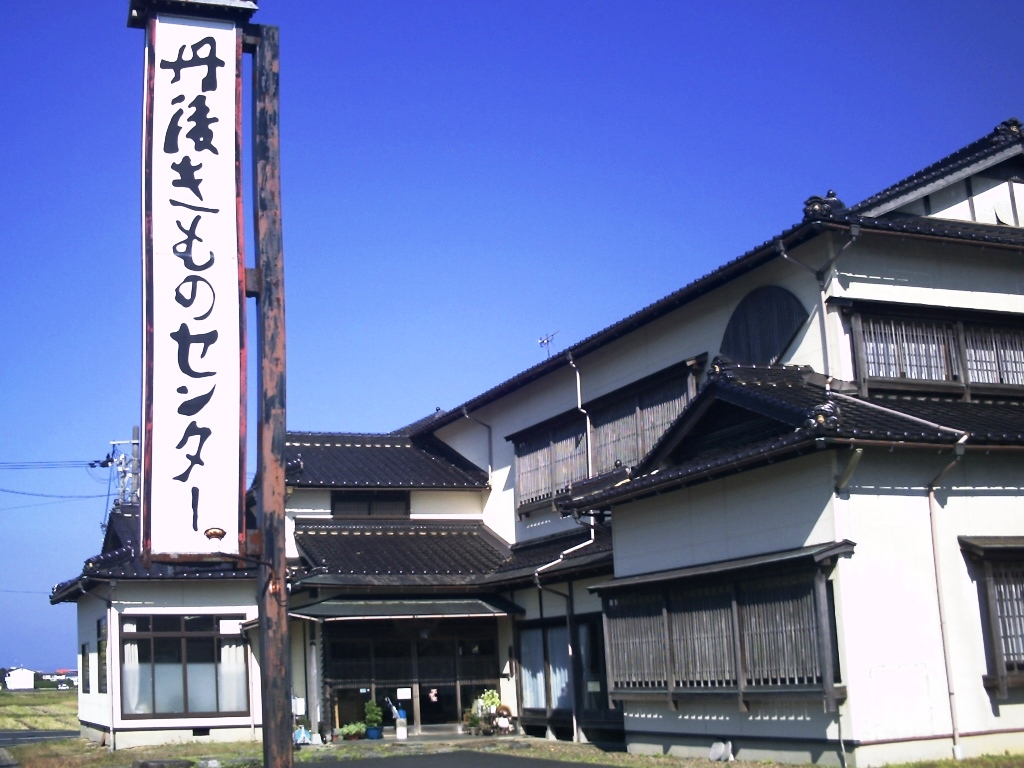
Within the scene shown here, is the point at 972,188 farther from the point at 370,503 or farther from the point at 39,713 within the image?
the point at 39,713

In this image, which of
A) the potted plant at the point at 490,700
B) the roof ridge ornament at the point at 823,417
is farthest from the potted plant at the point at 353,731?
the roof ridge ornament at the point at 823,417

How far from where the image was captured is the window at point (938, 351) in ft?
51.5

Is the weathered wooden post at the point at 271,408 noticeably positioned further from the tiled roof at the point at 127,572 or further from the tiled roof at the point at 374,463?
the tiled roof at the point at 374,463

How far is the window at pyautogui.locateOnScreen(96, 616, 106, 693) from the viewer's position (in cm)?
2484

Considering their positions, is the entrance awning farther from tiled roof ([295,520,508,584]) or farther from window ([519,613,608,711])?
window ([519,613,608,711])

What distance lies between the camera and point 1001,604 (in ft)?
44.7

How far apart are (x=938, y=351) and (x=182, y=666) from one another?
16.4 m

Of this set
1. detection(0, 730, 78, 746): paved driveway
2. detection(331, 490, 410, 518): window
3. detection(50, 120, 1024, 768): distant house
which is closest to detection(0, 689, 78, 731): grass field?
detection(0, 730, 78, 746): paved driveway

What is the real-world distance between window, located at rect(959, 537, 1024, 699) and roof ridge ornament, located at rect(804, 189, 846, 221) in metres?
4.49

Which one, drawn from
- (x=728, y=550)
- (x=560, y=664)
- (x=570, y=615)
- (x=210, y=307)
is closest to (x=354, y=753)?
(x=560, y=664)

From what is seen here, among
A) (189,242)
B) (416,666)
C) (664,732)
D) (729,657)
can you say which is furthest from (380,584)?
(189,242)

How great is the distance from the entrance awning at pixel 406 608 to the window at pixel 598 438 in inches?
91.8

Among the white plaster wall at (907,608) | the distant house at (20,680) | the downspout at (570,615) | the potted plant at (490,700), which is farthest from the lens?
the distant house at (20,680)

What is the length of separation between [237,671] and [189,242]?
18.2m
